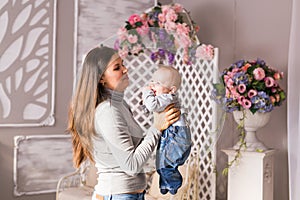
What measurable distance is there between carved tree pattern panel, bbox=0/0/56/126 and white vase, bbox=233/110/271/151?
1689 millimetres

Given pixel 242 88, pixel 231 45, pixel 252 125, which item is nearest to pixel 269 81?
pixel 242 88

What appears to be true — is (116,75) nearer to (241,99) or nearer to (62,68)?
(241,99)

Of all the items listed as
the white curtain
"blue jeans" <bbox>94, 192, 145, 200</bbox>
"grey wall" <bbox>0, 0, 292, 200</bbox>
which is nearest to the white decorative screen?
"blue jeans" <bbox>94, 192, 145, 200</bbox>

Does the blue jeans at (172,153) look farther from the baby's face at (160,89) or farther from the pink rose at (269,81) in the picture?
the pink rose at (269,81)

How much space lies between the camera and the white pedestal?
10.3 ft

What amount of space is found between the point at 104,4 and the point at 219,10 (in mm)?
1067

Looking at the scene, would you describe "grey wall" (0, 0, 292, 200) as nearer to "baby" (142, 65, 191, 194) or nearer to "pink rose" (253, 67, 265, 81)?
"pink rose" (253, 67, 265, 81)

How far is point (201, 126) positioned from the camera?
1.35 m

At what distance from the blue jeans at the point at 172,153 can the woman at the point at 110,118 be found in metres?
0.03

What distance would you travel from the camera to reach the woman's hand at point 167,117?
128cm

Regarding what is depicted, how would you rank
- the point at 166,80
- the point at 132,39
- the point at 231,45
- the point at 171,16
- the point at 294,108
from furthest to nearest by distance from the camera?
the point at 231,45, the point at 171,16, the point at 294,108, the point at 132,39, the point at 166,80

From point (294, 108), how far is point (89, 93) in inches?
69.6

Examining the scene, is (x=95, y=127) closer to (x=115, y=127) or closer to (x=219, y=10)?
(x=115, y=127)

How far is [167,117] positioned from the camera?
1.28 metres
